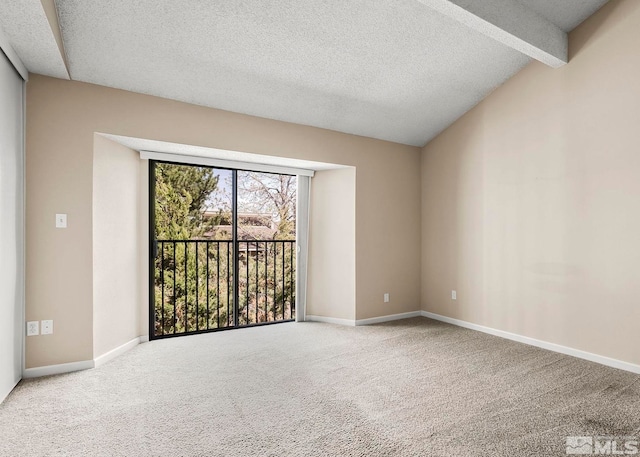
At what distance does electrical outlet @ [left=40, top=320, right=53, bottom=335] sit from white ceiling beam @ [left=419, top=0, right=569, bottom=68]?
143 inches

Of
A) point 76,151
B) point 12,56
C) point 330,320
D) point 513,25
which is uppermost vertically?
point 513,25

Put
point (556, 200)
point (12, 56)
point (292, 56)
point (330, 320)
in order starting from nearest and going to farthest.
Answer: point (12, 56)
point (292, 56)
point (556, 200)
point (330, 320)

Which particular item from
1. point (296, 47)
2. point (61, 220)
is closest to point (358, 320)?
point (296, 47)

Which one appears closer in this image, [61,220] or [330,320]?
[61,220]

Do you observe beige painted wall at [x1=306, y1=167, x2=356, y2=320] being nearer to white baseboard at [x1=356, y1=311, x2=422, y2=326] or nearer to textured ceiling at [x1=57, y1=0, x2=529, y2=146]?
white baseboard at [x1=356, y1=311, x2=422, y2=326]

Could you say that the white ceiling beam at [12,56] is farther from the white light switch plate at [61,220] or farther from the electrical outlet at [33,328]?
the electrical outlet at [33,328]

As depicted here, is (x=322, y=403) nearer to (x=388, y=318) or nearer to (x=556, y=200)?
(x=388, y=318)

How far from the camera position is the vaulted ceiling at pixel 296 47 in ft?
7.98

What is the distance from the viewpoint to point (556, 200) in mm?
3365

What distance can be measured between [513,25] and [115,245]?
385cm

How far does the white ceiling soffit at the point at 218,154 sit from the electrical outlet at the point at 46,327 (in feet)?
5.19

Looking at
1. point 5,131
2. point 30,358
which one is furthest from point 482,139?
→ point 30,358

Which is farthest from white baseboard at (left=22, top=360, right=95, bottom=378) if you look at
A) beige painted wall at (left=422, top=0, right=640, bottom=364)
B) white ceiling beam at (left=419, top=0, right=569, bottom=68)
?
beige painted wall at (left=422, top=0, right=640, bottom=364)

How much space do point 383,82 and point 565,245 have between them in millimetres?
2299
